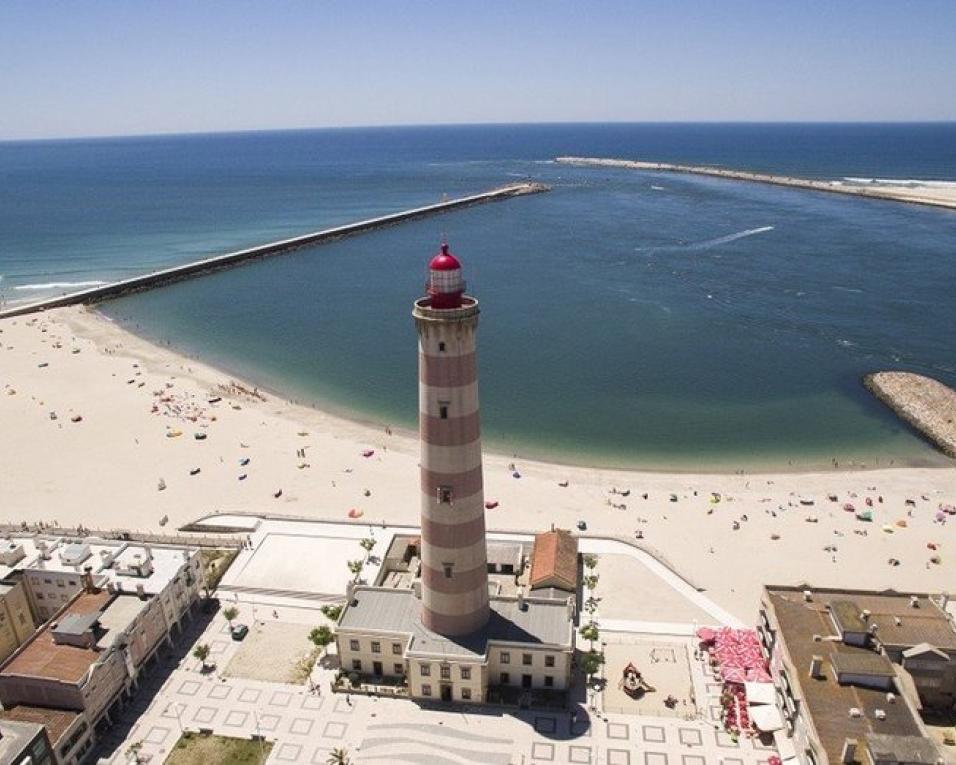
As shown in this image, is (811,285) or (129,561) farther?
(811,285)

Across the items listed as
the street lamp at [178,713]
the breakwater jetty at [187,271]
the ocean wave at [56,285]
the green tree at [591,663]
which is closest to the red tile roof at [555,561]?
the green tree at [591,663]

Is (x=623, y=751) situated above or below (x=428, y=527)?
below

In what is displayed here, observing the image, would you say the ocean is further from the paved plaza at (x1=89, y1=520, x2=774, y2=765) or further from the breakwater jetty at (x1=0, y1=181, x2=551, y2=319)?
the paved plaza at (x1=89, y1=520, x2=774, y2=765)

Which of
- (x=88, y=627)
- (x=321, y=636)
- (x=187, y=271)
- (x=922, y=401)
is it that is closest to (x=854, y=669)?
(x=321, y=636)

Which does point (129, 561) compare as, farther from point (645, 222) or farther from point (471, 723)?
point (645, 222)

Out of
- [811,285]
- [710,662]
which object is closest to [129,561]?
[710,662]

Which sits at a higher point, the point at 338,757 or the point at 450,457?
the point at 450,457

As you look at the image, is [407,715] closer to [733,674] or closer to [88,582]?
[733,674]

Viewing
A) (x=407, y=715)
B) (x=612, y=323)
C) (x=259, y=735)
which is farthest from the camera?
(x=612, y=323)
